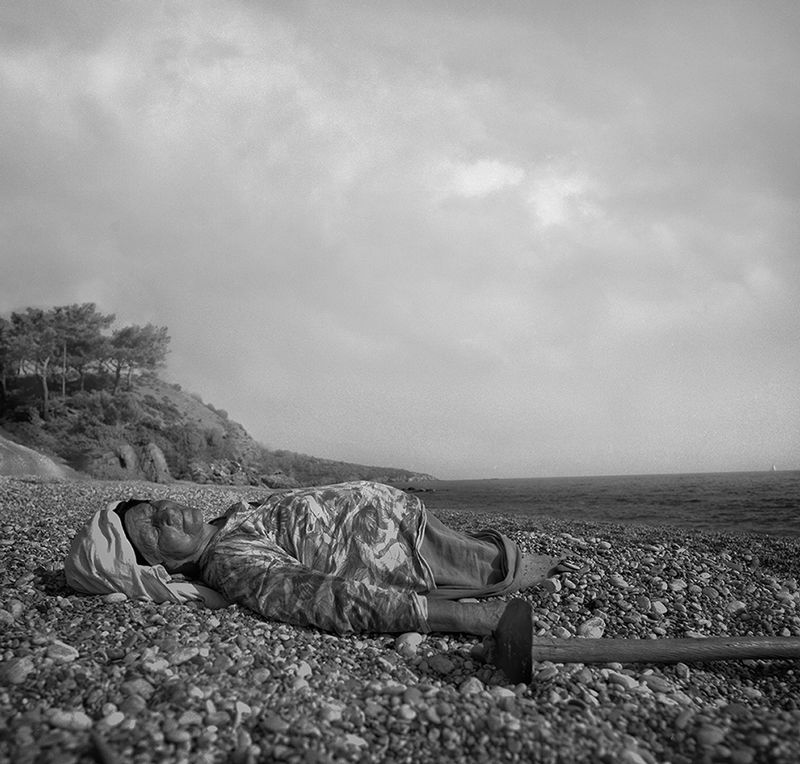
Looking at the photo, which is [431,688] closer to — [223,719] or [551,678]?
[551,678]

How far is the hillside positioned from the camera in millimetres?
33562

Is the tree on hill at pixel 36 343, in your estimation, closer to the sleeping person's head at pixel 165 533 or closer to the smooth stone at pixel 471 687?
the sleeping person's head at pixel 165 533

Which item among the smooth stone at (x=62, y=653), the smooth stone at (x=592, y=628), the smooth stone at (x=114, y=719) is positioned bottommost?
the smooth stone at (x=592, y=628)

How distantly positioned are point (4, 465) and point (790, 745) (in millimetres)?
29061

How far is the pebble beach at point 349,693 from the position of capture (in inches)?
93.8

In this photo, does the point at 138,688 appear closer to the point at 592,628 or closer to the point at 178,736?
the point at 178,736

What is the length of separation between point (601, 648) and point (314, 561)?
226 cm

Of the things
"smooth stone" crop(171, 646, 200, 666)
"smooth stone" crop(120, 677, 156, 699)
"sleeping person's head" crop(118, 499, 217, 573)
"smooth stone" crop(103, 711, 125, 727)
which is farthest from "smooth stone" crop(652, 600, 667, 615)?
"smooth stone" crop(103, 711, 125, 727)

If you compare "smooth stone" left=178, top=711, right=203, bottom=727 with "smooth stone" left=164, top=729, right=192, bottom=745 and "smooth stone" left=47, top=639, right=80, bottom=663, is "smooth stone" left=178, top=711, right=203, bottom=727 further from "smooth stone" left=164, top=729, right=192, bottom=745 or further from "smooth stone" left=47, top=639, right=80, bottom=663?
"smooth stone" left=47, top=639, right=80, bottom=663

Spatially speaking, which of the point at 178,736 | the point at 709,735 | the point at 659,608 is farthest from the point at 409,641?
the point at 659,608

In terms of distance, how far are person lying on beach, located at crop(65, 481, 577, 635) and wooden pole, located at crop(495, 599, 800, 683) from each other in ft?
1.69

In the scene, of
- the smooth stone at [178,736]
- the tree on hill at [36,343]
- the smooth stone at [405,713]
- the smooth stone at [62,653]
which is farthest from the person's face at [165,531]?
the tree on hill at [36,343]

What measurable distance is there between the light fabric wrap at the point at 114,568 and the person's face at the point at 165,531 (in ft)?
0.28

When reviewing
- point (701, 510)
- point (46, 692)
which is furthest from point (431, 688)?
point (701, 510)
